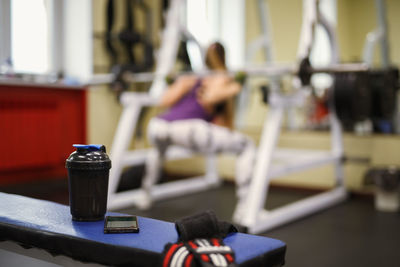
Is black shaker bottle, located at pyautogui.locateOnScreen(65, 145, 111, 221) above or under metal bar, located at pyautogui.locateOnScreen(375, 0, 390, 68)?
under

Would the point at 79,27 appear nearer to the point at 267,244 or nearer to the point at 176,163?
the point at 176,163

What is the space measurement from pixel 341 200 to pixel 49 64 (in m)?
2.88

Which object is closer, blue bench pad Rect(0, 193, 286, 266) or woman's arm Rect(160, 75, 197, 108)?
blue bench pad Rect(0, 193, 286, 266)

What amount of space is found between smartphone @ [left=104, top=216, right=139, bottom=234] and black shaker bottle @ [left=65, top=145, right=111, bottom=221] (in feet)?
0.18

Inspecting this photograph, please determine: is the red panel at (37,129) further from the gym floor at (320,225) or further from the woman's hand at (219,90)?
the woman's hand at (219,90)

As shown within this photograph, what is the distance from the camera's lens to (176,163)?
4922mm

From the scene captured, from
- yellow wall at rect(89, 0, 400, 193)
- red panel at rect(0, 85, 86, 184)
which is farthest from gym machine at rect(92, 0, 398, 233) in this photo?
red panel at rect(0, 85, 86, 184)

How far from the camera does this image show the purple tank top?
3098 mm

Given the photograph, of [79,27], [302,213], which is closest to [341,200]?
[302,213]

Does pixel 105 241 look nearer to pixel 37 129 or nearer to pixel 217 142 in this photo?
pixel 217 142

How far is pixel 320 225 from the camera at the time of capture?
2.97 m

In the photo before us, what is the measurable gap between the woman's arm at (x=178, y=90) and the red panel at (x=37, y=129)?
1.09m

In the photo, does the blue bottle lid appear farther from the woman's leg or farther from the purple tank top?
the purple tank top

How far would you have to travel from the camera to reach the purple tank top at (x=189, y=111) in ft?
10.2
